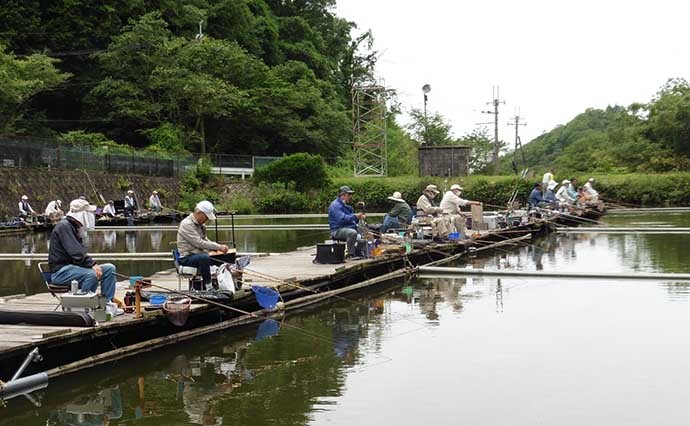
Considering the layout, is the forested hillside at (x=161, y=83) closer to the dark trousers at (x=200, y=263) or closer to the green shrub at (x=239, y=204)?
the green shrub at (x=239, y=204)

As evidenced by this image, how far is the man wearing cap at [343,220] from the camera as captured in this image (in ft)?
46.9

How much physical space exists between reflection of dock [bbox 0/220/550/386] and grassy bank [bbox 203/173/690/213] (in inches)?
1035

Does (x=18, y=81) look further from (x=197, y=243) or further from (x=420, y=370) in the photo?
(x=420, y=370)

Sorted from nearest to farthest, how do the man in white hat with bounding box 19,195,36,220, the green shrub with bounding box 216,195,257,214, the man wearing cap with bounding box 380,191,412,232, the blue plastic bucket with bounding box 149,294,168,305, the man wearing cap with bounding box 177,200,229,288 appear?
the blue plastic bucket with bounding box 149,294,168,305 < the man wearing cap with bounding box 177,200,229,288 < the man wearing cap with bounding box 380,191,412,232 < the man in white hat with bounding box 19,195,36,220 < the green shrub with bounding box 216,195,257,214

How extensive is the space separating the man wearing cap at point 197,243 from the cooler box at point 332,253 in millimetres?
4130

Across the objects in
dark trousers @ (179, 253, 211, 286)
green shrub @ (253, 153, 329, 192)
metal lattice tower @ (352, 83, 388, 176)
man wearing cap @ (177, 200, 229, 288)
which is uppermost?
metal lattice tower @ (352, 83, 388, 176)

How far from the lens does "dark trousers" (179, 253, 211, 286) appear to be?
33.8 ft

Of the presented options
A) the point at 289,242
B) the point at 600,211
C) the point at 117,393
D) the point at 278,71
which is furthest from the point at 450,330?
the point at 278,71

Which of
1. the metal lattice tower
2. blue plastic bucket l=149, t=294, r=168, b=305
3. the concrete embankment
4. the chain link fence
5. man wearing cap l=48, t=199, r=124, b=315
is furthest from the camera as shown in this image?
the metal lattice tower

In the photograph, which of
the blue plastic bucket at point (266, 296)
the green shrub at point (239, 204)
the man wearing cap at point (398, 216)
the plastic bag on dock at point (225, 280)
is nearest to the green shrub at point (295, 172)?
the green shrub at point (239, 204)

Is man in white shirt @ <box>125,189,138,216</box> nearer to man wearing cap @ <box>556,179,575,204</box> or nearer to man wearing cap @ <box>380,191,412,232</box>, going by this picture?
man wearing cap @ <box>556,179,575,204</box>

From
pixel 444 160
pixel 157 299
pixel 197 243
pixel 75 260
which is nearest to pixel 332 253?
pixel 197 243

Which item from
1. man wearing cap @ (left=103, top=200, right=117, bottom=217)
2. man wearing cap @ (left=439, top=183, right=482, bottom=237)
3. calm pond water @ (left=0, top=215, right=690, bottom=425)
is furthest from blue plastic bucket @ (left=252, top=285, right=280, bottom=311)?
man wearing cap @ (left=103, top=200, right=117, bottom=217)

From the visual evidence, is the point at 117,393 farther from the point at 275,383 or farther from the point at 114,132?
the point at 114,132
